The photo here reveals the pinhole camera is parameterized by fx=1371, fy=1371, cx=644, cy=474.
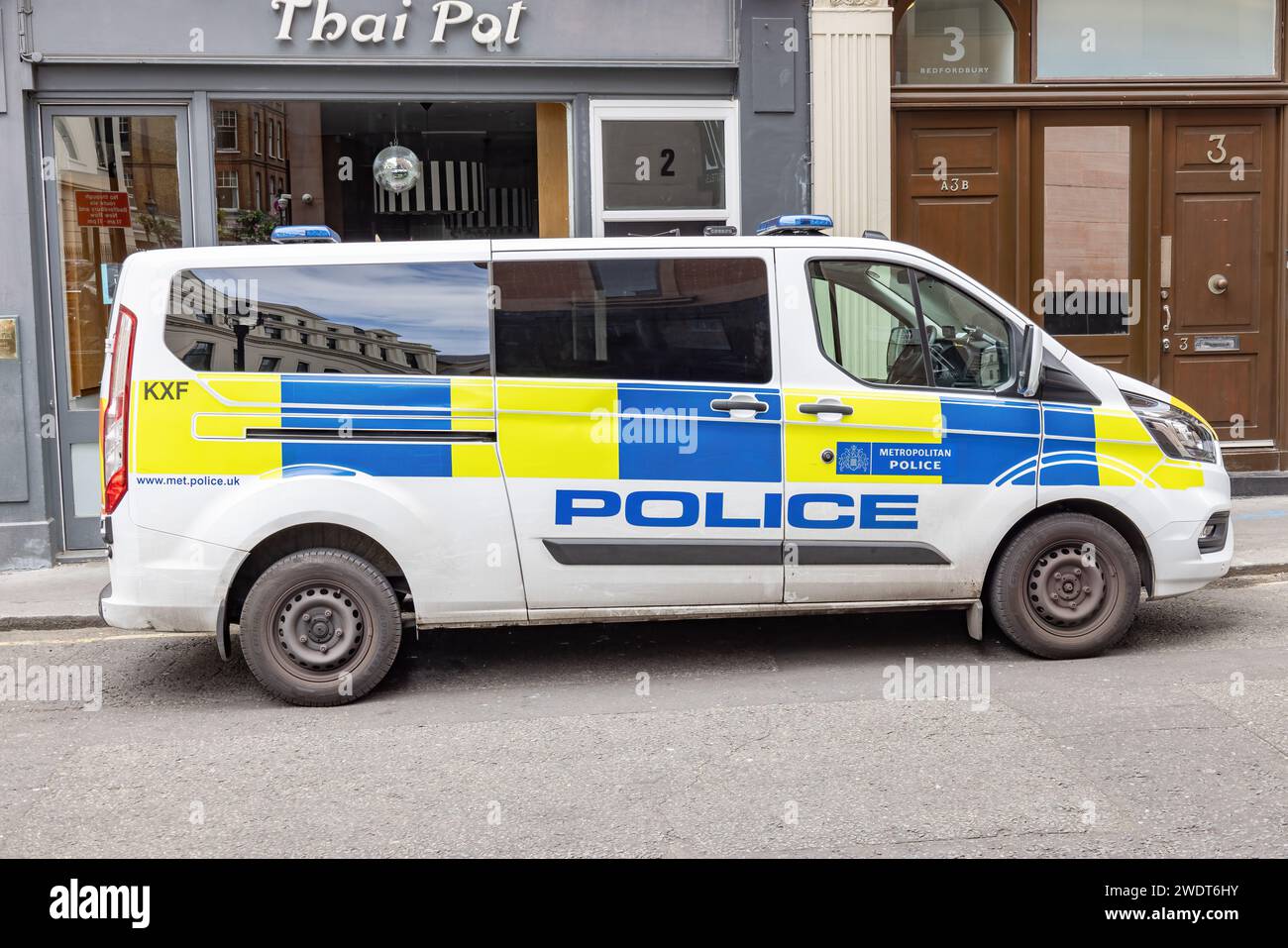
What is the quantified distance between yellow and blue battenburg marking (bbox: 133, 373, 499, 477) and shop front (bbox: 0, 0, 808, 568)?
13.3ft

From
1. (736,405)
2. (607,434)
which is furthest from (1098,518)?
(607,434)

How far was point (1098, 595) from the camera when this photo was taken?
21.6 feet

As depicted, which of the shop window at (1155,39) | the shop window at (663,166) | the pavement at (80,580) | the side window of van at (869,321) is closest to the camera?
the side window of van at (869,321)

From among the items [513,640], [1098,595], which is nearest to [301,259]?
[513,640]

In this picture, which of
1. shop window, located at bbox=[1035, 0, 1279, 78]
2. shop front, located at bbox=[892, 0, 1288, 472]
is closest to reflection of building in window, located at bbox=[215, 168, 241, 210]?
shop front, located at bbox=[892, 0, 1288, 472]

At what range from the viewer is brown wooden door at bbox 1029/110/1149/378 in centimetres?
1093

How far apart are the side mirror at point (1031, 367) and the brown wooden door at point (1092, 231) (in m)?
4.76

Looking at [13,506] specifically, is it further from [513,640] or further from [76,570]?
[513,640]

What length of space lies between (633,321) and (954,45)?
5.82 m

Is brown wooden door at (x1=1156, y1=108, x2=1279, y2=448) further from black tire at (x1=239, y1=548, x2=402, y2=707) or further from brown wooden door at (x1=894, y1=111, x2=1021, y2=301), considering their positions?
black tire at (x1=239, y1=548, x2=402, y2=707)

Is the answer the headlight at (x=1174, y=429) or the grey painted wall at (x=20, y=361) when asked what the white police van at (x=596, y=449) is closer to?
the headlight at (x=1174, y=429)

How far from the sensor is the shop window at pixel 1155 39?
1091 cm

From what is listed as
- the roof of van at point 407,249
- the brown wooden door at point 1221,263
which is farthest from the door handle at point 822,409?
the brown wooden door at point 1221,263

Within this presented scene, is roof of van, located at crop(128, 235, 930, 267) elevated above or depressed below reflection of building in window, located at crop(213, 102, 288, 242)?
below
